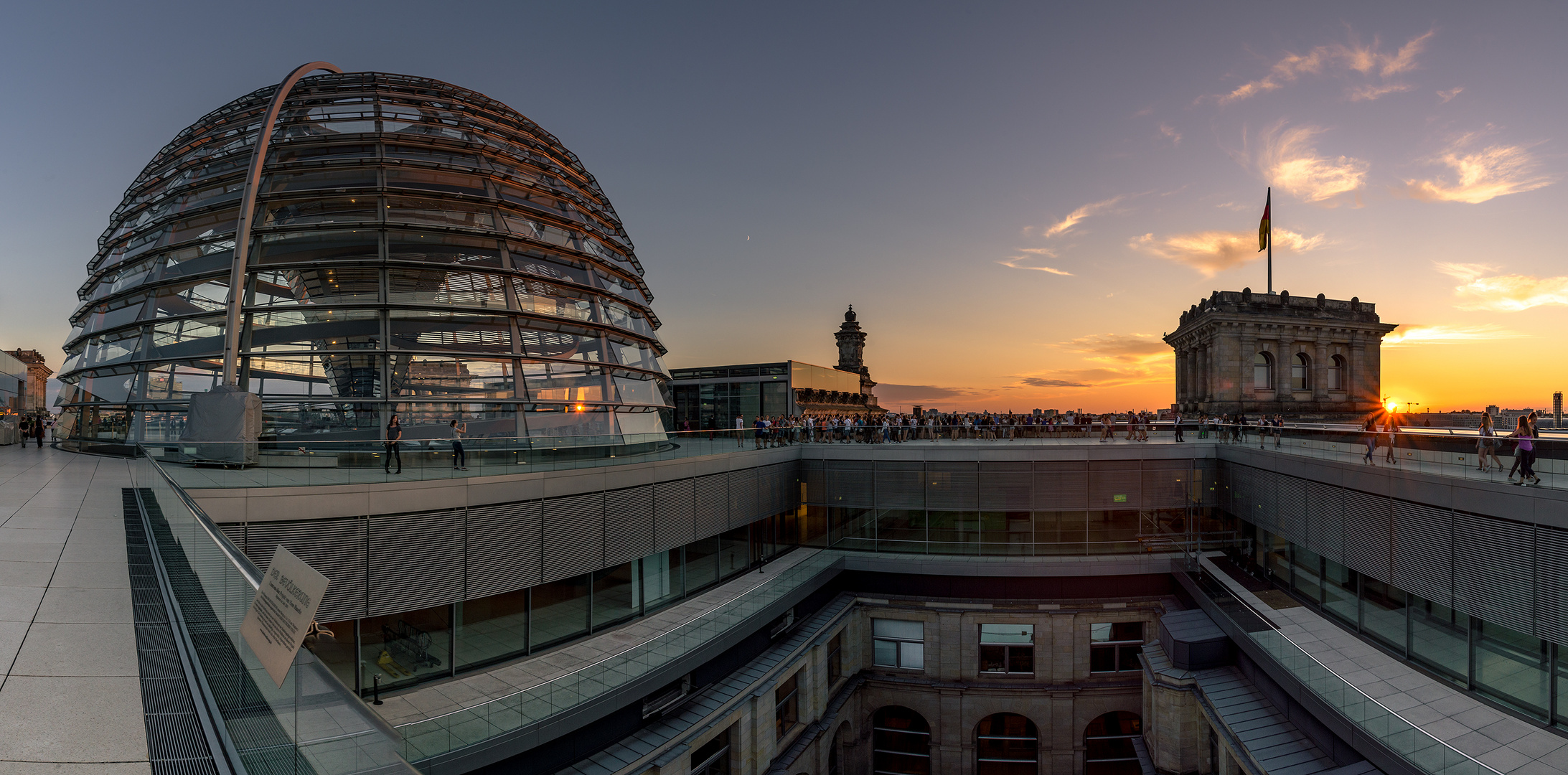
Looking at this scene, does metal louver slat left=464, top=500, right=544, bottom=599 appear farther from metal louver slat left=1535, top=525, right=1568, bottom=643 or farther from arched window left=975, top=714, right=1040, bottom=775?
metal louver slat left=1535, top=525, right=1568, bottom=643

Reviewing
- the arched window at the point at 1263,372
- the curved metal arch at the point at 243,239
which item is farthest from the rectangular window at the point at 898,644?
the arched window at the point at 1263,372

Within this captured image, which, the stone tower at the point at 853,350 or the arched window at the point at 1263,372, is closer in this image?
the arched window at the point at 1263,372

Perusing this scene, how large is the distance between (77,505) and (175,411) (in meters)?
9.01

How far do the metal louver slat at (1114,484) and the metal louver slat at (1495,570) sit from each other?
1207cm

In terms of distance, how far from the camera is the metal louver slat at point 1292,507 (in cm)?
2248

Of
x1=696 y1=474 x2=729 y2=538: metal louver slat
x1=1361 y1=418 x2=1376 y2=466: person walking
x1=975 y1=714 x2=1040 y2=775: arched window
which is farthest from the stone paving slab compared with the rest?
x1=696 y1=474 x2=729 y2=538: metal louver slat

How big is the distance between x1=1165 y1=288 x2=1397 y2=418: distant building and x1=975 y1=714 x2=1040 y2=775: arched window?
1190 inches

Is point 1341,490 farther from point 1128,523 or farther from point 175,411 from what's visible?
point 175,411

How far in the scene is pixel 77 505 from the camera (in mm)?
13422

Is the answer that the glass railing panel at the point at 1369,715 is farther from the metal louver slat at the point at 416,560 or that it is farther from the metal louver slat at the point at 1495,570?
the metal louver slat at the point at 416,560

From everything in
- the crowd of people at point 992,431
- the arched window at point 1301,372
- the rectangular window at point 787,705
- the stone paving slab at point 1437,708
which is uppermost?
the arched window at point 1301,372

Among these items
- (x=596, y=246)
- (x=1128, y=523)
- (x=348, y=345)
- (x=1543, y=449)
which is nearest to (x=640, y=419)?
(x=596, y=246)

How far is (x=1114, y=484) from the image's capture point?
28.1m

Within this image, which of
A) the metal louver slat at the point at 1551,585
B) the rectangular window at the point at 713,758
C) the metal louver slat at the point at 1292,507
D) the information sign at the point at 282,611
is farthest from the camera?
the metal louver slat at the point at 1292,507
